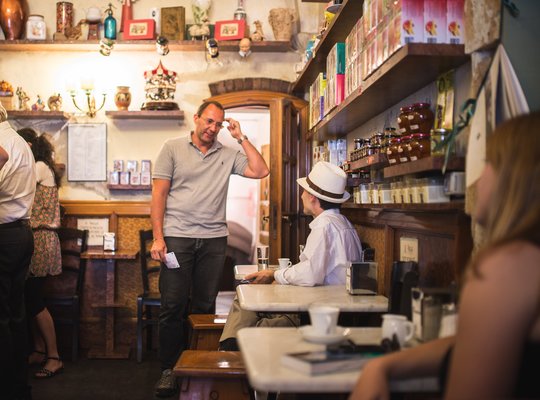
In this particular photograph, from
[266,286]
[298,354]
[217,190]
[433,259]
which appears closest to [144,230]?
[217,190]

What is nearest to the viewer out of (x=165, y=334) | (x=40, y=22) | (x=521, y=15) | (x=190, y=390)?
(x=521, y=15)

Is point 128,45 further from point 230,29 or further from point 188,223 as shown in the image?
point 188,223

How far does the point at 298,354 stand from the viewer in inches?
69.6

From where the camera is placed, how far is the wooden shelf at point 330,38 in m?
3.72

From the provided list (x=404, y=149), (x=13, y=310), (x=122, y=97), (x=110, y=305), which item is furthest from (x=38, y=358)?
(x=404, y=149)

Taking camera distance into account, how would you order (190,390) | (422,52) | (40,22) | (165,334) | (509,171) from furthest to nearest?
(40,22)
(165,334)
(190,390)
(422,52)
(509,171)

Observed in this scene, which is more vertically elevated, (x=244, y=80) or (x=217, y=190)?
(x=244, y=80)

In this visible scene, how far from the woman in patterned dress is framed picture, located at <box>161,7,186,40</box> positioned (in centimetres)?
148

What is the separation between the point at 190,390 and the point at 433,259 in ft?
4.14

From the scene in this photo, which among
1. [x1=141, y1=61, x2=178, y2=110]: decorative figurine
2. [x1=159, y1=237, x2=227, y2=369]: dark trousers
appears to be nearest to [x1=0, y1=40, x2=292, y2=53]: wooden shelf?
[x1=141, y1=61, x2=178, y2=110]: decorative figurine

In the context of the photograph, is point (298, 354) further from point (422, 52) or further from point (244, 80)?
point (244, 80)

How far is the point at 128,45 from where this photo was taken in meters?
5.83

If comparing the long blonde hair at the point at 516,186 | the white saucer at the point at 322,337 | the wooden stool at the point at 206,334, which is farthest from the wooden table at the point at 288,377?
the wooden stool at the point at 206,334

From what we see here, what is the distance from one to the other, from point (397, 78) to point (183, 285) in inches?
90.7
